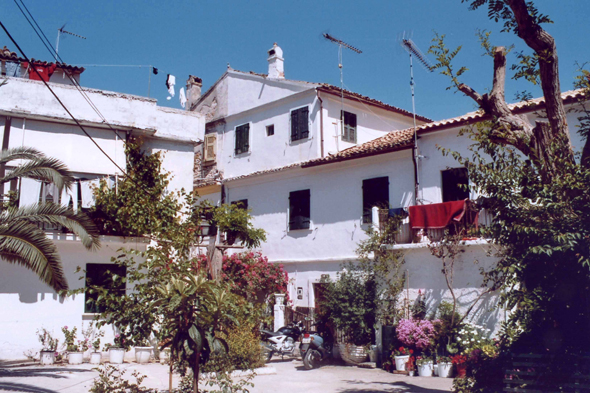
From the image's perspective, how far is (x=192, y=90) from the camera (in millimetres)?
26062

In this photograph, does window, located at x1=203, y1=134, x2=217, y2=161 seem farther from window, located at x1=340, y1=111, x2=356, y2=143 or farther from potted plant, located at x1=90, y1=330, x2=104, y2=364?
potted plant, located at x1=90, y1=330, x2=104, y2=364

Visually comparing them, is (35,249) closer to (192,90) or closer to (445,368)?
(445,368)

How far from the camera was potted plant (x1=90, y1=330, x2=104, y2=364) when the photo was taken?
1437 centimetres

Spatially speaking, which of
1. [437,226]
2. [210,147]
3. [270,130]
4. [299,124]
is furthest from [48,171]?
[210,147]

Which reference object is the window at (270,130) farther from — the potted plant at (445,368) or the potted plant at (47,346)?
the potted plant at (445,368)

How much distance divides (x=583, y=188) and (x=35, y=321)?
1339cm

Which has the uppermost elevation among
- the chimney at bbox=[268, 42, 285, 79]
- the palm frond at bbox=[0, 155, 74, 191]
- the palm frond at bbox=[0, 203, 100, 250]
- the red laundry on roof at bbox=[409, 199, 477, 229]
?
the chimney at bbox=[268, 42, 285, 79]

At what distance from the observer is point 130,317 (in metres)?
7.56

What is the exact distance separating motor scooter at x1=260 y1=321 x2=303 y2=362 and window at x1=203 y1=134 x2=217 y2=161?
31.4 ft

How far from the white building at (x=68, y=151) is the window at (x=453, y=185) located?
8103 millimetres

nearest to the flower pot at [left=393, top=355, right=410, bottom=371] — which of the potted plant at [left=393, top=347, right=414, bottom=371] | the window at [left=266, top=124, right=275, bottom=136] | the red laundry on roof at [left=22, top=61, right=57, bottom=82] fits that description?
the potted plant at [left=393, top=347, right=414, bottom=371]

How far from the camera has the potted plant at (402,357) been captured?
530 inches

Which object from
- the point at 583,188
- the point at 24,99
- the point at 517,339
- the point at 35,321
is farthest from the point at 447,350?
the point at 24,99

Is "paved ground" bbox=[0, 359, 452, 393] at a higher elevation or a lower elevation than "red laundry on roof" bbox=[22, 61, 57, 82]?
lower
